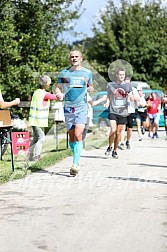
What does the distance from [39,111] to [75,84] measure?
2.76 metres

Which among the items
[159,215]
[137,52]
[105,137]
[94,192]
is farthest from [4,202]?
[137,52]

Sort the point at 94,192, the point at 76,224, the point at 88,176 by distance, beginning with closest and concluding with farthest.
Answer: the point at 76,224 → the point at 94,192 → the point at 88,176

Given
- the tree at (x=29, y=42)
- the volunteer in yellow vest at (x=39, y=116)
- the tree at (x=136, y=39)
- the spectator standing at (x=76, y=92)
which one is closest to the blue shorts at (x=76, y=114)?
the spectator standing at (x=76, y=92)

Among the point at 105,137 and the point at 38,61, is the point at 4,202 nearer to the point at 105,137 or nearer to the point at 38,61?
the point at 105,137

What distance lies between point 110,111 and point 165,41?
29.3 m

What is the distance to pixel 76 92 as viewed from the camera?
10.6m

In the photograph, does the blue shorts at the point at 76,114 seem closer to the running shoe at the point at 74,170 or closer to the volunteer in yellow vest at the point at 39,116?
the running shoe at the point at 74,170

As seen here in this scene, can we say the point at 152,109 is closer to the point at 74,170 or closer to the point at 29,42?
the point at 29,42

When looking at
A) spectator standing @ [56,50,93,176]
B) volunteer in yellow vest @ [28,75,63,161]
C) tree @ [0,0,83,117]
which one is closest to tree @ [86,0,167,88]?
tree @ [0,0,83,117]

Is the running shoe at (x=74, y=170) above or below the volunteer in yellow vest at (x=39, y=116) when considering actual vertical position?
below

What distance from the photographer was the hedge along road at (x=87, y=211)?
5770 mm

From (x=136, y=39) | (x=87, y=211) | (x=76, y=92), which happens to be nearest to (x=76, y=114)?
(x=76, y=92)

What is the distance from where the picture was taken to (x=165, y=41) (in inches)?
1671

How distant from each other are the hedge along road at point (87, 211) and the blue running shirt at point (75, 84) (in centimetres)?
121
